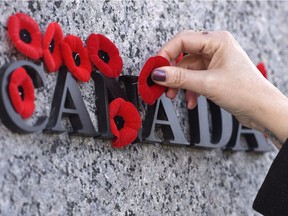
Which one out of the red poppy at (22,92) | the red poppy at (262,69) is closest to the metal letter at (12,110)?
the red poppy at (22,92)

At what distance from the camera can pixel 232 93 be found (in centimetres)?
102

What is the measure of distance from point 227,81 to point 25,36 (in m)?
0.34

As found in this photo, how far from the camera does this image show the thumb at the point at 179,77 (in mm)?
1001

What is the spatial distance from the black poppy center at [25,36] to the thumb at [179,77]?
0.73 ft

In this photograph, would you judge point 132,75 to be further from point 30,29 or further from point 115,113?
point 30,29

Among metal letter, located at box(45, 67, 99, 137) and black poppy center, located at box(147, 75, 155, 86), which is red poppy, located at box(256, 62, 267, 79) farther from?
metal letter, located at box(45, 67, 99, 137)

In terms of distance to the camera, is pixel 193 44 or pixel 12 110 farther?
pixel 193 44

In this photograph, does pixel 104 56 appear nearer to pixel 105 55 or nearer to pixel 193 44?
pixel 105 55

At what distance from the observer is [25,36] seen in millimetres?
886

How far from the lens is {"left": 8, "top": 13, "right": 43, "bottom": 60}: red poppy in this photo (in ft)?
2.82

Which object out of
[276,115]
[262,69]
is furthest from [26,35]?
[262,69]

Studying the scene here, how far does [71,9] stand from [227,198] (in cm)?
51

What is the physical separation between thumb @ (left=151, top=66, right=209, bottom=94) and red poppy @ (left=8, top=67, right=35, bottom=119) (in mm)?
230

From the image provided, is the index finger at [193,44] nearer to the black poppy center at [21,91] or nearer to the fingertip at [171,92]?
the fingertip at [171,92]
